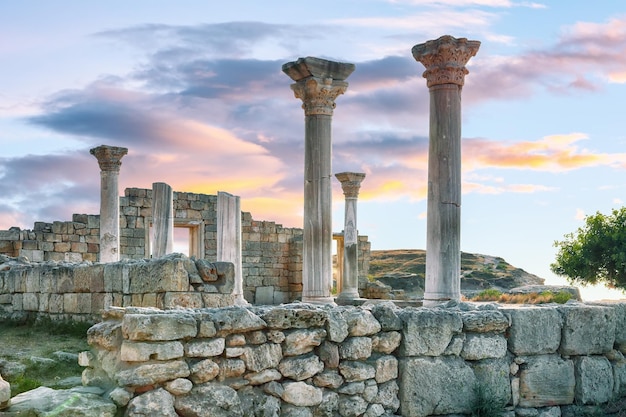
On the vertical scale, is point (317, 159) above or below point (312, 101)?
below

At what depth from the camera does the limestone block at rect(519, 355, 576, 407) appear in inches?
313

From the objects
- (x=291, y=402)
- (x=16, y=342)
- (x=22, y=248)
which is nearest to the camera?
(x=291, y=402)

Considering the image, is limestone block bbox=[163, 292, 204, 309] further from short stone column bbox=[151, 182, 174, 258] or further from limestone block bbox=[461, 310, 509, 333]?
short stone column bbox=[151, 182, 174, 258]

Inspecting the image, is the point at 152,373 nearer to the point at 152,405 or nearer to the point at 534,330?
the point at 152,405

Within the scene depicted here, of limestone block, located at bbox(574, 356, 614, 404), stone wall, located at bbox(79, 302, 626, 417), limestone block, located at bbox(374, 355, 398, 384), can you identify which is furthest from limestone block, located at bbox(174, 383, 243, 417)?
limestone block, located at bbox(574, 356, 614, 404)

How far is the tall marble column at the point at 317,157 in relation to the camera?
1532 centimetres

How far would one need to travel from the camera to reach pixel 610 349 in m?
8.57

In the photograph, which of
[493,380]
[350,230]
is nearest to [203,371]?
[493,380]

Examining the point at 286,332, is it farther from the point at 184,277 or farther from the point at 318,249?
the point at 318,249

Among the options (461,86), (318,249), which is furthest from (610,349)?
(318,249)

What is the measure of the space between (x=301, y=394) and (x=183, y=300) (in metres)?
5.31

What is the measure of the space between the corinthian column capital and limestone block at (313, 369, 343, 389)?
9203mm

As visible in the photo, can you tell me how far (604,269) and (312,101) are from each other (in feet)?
68.1

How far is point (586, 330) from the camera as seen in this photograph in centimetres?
834
